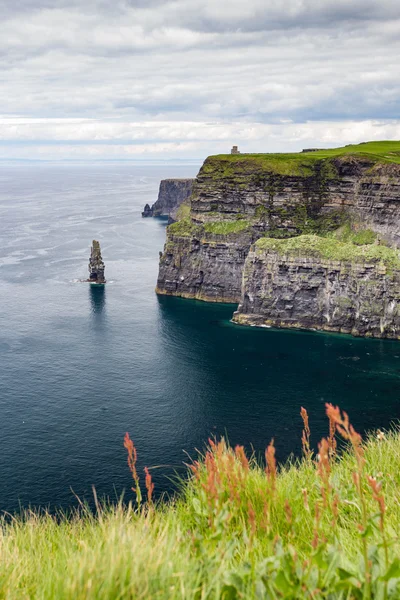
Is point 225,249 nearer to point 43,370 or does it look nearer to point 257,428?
point 43,370

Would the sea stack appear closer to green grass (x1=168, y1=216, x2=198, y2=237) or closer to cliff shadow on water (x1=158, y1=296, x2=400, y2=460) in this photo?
green grass (x1=168, y1=216, x2=198, y2=237)

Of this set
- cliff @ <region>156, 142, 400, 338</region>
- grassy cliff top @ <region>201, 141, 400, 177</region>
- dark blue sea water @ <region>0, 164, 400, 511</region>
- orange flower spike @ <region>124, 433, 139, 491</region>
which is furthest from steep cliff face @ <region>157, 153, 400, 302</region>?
orange flower spike @ <region>124, 433, 139, 491</region>

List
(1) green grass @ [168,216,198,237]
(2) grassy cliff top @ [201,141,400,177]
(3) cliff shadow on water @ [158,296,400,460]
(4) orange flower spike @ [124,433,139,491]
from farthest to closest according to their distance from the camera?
1. (1) green grass @ [168,216,198,237]
2. (2) grassy cliff top @ [201,141,400,177]
3. (3) cliff shadow on water @ [158,296,400,460]
4. (4) orange flower spike @ [124,433,139,491]

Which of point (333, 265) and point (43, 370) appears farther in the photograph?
point (333, 265)

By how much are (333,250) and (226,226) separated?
34.5 meters

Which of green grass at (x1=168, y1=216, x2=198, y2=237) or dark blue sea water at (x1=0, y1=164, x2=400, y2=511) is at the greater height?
green grass at (x1=168, y1=216, x2=198, y2=237)

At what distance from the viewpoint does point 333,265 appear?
108938mm

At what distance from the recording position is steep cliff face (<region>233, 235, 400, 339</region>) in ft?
339

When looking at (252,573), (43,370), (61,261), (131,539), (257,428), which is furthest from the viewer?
(61,261)

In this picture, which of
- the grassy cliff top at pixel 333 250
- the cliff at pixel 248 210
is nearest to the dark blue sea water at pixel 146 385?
the cliff at pixel 248 210

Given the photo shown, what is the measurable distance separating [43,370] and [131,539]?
81.5 metres

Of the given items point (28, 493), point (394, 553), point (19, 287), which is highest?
point (394, 553)

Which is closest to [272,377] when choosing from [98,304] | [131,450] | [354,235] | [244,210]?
[354,235]

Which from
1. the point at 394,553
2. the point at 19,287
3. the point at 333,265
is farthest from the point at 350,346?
the point at 394,553
